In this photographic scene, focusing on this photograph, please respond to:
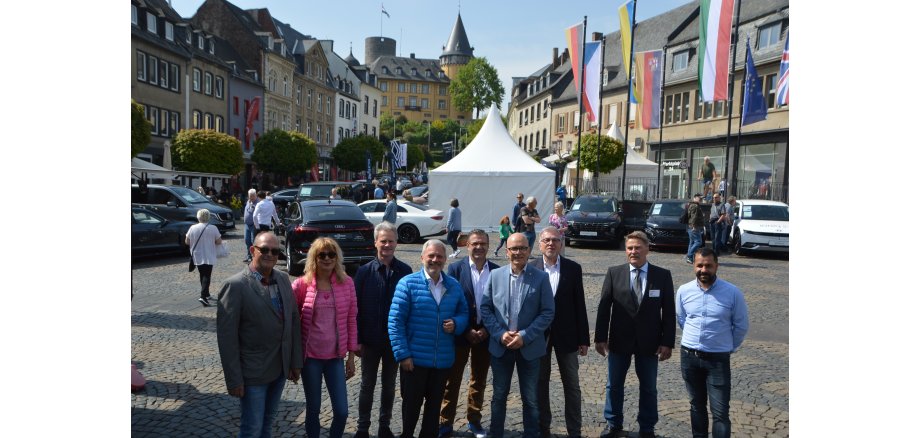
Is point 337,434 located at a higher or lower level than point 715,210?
lower

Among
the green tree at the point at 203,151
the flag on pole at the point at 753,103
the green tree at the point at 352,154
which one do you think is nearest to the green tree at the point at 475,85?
the green tree at the point at 352,154

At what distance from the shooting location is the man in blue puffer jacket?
4.56 meters

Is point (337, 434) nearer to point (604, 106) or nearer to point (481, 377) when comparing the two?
point (481, 377)

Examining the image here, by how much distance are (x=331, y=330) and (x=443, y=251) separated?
3.21 feet

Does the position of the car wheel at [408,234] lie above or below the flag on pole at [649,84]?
below

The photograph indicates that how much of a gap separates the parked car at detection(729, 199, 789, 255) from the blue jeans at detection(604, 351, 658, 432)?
13.4 m

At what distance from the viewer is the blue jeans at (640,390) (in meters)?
4.95

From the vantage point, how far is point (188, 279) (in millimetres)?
12289

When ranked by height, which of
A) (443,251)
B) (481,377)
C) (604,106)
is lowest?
(481,377)

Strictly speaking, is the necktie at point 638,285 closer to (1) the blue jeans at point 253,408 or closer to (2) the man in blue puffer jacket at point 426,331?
(2) the man in blue puffer jacket at point 426,331

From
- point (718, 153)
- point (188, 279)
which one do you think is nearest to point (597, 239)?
point (188, 279)

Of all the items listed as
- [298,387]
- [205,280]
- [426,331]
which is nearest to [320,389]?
[426,331]

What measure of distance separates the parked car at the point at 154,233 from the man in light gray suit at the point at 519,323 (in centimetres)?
1219
